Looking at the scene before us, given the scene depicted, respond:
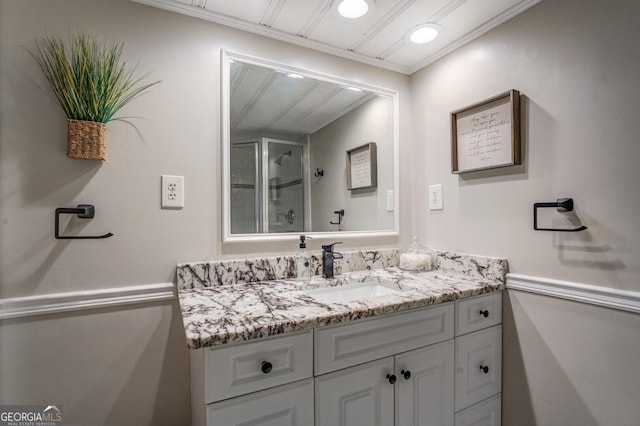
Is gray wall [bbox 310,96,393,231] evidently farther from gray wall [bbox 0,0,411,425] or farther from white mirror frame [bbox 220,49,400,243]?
gray wall [bbox 0,0,411,425]

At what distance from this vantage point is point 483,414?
1306 millimetres

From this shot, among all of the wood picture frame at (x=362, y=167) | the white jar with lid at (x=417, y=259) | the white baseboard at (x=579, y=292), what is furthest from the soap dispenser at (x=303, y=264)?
the white baseboard at (x=579, y=292)

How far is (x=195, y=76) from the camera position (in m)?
1.30

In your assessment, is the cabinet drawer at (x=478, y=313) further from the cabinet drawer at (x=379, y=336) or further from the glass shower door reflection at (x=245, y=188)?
the glass shower door reflection at (x=245, y=188)

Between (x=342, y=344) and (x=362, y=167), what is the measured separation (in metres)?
1.02

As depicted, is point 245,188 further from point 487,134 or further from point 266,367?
point 487,134

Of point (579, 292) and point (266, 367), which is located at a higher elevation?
point (579, 292)

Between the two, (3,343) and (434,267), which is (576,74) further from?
(3,343)

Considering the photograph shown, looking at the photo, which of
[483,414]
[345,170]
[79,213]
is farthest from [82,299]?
[483,414]

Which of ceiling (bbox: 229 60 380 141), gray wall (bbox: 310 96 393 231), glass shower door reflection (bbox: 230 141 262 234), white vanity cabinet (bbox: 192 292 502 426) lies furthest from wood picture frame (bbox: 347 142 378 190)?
white vanity cabinet (bbox: 192 292 502 426)

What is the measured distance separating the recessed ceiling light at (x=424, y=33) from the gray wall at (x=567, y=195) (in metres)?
0.21

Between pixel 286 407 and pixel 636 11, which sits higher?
pixel 636 11

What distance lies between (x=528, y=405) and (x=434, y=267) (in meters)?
0.69

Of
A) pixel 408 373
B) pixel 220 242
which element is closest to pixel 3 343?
pixel 220 242
